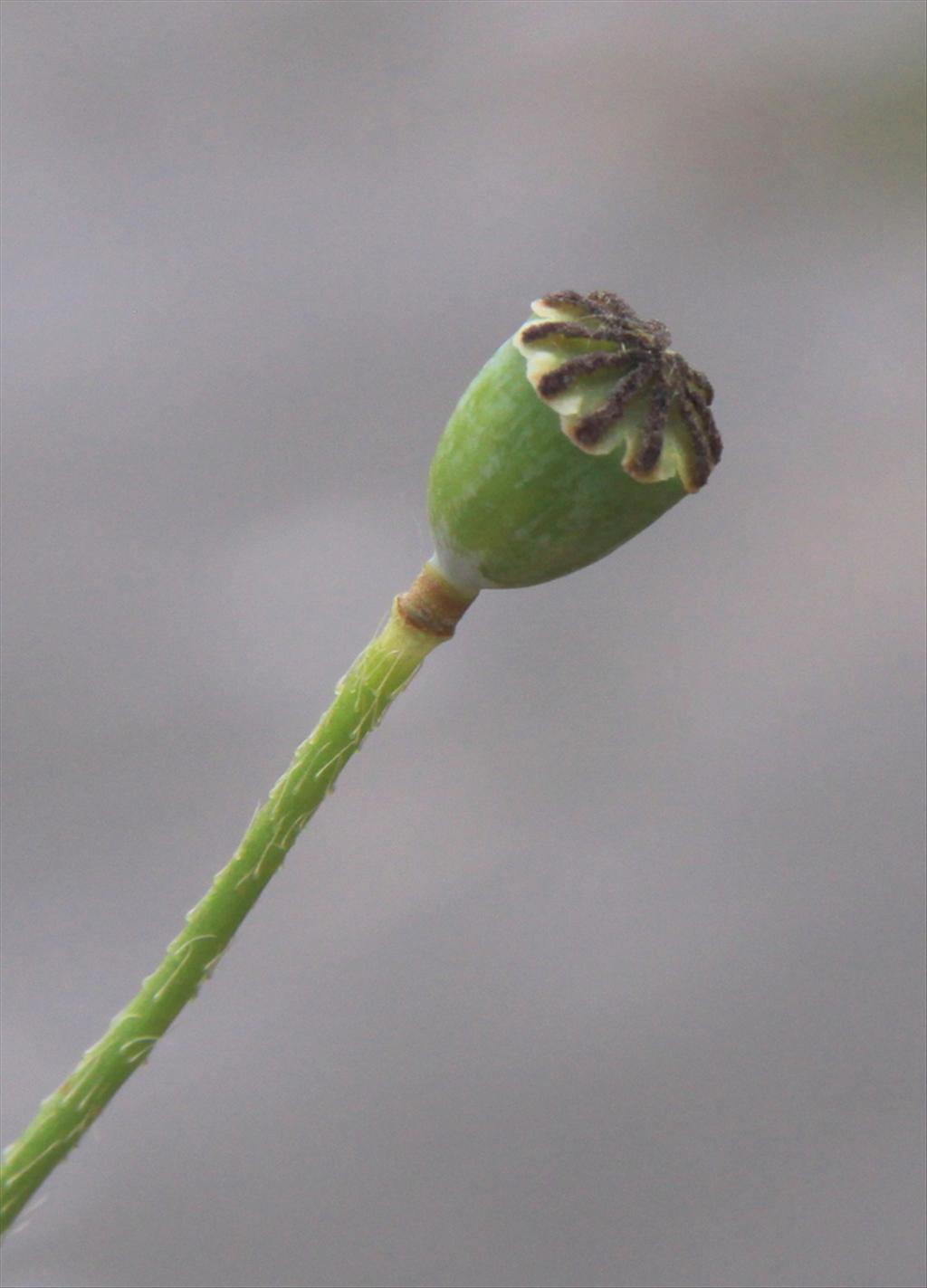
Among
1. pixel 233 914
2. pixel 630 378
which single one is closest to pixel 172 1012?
pixel 233 914

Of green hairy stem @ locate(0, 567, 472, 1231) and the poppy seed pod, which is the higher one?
the poppy seed pod

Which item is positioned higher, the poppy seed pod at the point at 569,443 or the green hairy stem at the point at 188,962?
the poppy seed pod at the point at 569,443

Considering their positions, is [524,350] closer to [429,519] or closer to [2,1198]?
[429,519]
